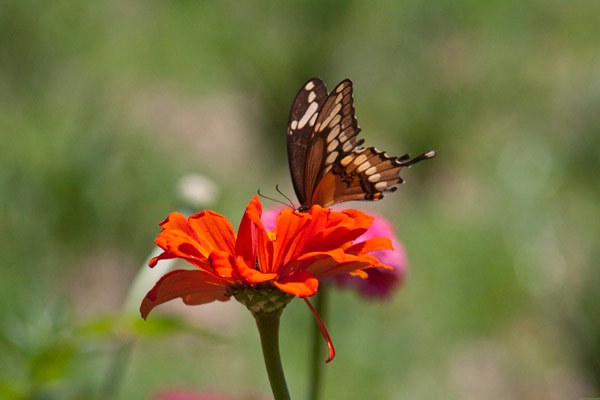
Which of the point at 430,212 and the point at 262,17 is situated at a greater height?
the point at 262,17

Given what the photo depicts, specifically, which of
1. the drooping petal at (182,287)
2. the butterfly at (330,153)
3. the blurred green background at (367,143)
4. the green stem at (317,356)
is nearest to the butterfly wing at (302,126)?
the butterfly at (330,153)

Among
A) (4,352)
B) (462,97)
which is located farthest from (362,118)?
(4,352)

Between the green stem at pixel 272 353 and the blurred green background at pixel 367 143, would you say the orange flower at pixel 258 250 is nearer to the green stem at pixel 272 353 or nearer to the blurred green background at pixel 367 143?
the green stem at pixel 272 353

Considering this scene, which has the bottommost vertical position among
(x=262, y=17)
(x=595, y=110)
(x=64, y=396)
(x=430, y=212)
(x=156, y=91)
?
(x=64, y=396)

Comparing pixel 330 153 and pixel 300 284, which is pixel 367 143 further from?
pixel 300 284

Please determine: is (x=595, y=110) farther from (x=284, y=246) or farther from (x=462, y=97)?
(x=284, y=246)
